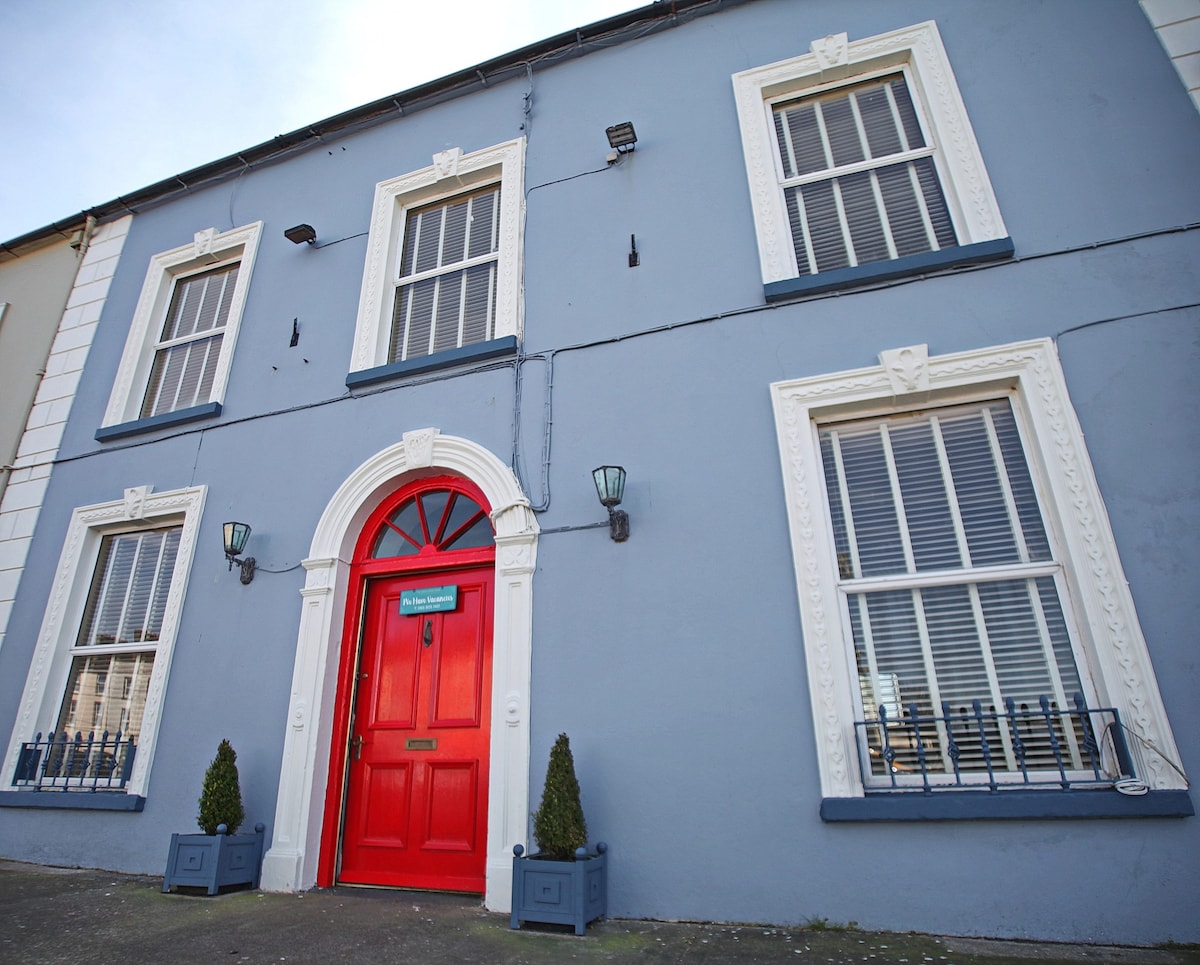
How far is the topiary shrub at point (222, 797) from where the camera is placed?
4652 millimetres

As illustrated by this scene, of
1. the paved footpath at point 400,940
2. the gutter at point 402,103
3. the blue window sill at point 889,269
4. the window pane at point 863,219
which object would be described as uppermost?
the gutter at point 402,103

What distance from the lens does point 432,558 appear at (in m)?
5.39

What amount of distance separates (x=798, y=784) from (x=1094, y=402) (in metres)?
2.78

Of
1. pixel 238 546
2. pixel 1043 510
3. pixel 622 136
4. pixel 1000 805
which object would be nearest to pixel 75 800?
pixel 238 546

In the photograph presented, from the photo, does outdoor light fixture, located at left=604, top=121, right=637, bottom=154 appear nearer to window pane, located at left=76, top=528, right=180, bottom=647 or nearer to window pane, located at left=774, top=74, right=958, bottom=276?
window pane, located at left=774, top=74, right=958, bottom=276

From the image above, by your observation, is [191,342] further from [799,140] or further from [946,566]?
[946,566]

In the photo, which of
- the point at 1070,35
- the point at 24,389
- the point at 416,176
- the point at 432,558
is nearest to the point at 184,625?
the point at 432,558

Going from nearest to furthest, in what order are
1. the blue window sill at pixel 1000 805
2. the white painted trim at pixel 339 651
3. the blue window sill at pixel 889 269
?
the blue window sill at pixel 1000 805
the white painted trim at pixel 339 651
the blue window sill at pixel 889 269

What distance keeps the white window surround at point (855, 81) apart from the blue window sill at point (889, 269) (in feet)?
0.41

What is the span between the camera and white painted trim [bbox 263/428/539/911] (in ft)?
14.4

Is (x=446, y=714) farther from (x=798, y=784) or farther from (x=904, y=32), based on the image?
(x=904, y=32)

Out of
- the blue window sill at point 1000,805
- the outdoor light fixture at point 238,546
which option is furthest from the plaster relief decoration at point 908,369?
the outdoor light fixture at point 238,546

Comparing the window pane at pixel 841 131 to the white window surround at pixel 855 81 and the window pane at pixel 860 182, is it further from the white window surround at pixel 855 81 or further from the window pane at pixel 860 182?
the white window surround at pixel 855 81

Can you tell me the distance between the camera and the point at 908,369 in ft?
A: 14.6
